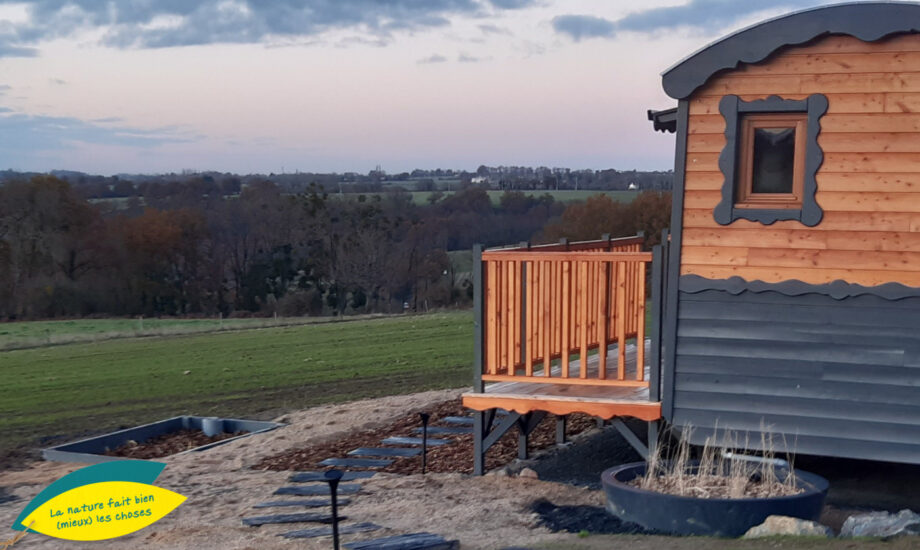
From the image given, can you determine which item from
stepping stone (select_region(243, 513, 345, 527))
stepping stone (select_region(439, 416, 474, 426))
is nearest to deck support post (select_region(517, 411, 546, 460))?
stepping stone (select_region(439, 416, 474, 426))

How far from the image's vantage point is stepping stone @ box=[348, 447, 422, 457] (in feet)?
33.0

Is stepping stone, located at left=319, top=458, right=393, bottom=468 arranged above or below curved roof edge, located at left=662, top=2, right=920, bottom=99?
below

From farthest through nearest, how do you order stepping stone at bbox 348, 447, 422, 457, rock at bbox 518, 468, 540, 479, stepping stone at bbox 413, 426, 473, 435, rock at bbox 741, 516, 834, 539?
1. stepping stone at bbox 413, 426, 473, 435
2. stepping stone at bbox 348, 447, 422, 457
3. rock at bbox 518, 468, 540, 479
4. rock at bbox 741, 516, 834, 539

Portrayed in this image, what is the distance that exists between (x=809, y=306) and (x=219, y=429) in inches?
307

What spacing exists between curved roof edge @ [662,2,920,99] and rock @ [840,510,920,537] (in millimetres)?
3407

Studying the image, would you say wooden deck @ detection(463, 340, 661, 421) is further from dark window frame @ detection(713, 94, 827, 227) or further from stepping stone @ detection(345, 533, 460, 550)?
stepping stone @ detection(345, 533, 460, 550)

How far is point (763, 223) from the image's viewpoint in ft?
24.9

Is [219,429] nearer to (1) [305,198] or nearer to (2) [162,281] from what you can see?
(2) [162,281]

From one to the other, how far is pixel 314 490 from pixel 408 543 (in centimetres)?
249

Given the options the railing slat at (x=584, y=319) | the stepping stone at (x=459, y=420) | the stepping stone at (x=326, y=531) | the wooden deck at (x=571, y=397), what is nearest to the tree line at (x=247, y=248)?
the stepping stone at (x=459, y=420)

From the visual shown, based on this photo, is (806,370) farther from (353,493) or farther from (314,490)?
(314,490)

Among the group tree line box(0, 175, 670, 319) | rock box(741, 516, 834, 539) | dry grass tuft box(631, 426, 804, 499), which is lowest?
tree line box(0, 175, 670, 319)

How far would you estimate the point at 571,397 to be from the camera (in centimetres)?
825

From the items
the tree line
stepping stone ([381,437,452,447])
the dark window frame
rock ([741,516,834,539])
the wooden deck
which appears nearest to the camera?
rock ([741,516,834,539])
